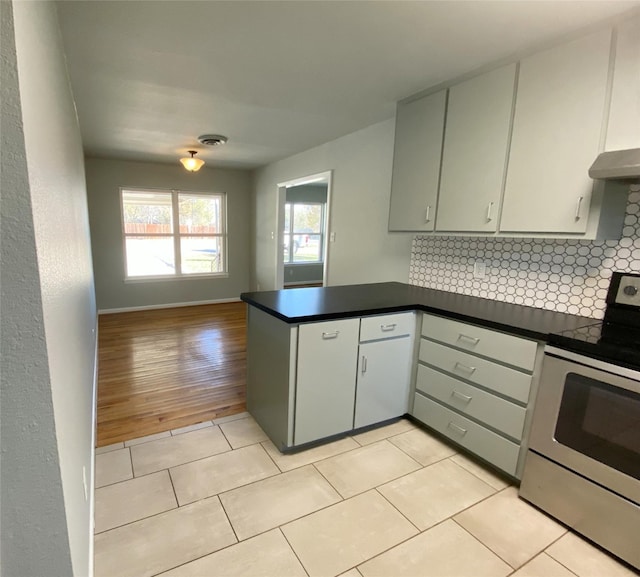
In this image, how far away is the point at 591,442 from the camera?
1578mm

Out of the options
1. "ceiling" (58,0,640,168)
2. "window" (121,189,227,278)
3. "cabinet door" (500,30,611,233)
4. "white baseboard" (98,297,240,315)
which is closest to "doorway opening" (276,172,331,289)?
"white baseboard" (98,297,240,315)

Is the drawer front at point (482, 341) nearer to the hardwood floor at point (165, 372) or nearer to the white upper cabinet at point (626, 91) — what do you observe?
the white upper cabinet at point (626, 91)

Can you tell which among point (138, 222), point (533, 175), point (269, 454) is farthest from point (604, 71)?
point (138, 222)

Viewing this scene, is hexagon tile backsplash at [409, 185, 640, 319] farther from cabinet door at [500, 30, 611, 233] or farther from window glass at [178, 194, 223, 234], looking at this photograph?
window glass at [178, 194, 223, 234]

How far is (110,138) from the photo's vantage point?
3.98m

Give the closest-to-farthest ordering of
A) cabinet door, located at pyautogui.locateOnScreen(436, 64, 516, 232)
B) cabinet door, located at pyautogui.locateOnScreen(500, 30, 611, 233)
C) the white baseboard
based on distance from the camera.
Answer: cabinet door, located at pyautogui.locateOnScreen(500, 30, 611, 233) < cabinet door, located at pyautogui.locateOnScreen(436, 64, 516, 232) < the white baseboard

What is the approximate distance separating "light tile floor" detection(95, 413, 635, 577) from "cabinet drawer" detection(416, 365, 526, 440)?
1.05 feet

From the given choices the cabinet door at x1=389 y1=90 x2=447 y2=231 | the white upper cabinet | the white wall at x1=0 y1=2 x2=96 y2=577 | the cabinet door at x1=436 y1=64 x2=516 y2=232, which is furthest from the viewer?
the cabinet door at x1=389 y1=90 x2=447 y2=231

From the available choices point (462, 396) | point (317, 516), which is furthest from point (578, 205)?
point (317, 516)

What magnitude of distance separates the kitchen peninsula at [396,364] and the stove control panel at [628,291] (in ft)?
0.62

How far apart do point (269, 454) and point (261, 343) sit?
0.68m

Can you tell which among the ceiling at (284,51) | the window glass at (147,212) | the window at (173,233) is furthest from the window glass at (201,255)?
the ceiling at (284,51)

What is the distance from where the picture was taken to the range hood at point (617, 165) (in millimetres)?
1464

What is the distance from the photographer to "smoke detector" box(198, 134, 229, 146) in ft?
12.5
